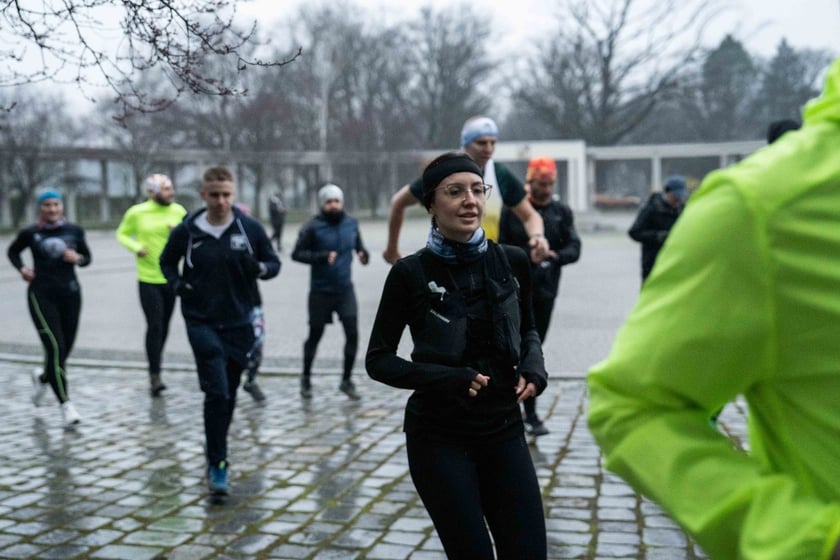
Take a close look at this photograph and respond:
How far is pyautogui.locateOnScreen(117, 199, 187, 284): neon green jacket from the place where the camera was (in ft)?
31.6

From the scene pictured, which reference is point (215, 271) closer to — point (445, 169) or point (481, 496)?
point (445, 169)

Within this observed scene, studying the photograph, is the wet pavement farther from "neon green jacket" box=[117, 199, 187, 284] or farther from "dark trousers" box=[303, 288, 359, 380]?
"neon green jacket" box=[117, 199, 187, 284]

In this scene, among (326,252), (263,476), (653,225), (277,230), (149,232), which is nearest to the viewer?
(263,476)

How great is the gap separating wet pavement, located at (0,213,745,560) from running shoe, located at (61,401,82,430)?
124 mm

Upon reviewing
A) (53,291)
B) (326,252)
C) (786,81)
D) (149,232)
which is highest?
(786,81)

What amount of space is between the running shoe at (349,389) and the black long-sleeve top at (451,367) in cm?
552

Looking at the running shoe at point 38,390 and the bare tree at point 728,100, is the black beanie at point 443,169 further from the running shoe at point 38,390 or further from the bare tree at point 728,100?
the bare tree at point 728,100

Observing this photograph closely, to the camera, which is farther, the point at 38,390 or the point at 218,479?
the point at 38,390

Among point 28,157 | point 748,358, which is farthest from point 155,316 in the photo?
point 28,157

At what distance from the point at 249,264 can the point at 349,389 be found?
304cm

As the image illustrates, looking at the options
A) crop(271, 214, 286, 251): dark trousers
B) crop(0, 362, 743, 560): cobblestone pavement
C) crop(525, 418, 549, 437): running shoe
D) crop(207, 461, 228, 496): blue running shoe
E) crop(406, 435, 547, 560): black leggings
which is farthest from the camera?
crop(271, 214, 286, 251): dark trousers

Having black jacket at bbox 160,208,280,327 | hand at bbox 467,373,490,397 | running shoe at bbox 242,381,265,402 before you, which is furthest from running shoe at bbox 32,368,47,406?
hand at bbox 467,373,490,397

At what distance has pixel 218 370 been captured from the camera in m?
5.96

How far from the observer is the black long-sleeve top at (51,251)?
854 cm
